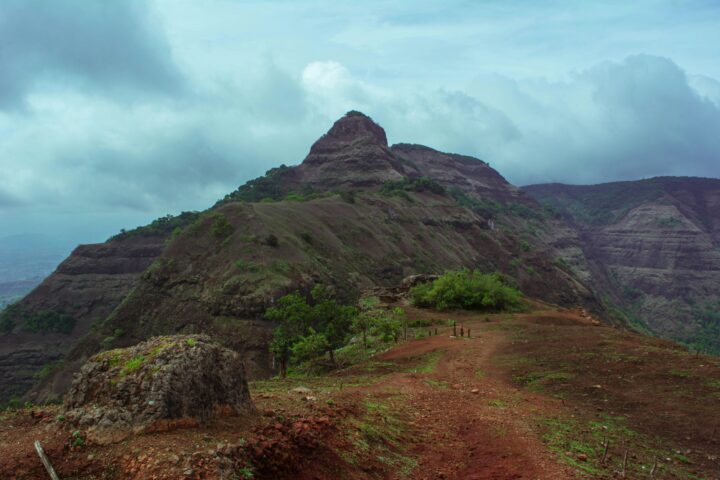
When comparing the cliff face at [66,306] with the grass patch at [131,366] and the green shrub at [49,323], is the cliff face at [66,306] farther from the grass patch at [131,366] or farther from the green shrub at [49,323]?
the grass patch at [131,366]

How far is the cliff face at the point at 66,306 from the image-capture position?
63.6 metres

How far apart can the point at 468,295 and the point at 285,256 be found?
1901 centimetres

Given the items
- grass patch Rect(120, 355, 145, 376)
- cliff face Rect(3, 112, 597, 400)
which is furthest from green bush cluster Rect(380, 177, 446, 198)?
grass patch Rect(120, 355, 145, 376)

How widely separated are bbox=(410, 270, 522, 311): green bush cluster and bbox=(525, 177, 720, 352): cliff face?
78.4 metres

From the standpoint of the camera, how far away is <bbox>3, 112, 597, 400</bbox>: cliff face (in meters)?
41.0

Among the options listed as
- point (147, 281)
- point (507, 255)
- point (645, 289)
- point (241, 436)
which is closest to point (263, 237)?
point (147, 281)

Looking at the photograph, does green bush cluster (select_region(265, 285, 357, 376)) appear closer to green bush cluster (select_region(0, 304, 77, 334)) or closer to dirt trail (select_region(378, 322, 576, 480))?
dirt trail (select_region(378, 322, 576, 480))

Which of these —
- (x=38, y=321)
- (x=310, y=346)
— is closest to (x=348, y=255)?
(x=310, y=346)

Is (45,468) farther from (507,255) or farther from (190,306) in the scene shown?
(507,255)

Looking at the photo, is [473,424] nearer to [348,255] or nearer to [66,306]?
[348,255]

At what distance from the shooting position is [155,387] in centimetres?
714

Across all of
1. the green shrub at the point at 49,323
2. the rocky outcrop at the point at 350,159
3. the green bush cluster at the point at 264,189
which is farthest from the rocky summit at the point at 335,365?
the rocky outcrop at the point at 350,159

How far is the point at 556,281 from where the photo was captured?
8525cm

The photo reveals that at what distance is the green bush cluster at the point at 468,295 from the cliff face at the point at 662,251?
257 feet
